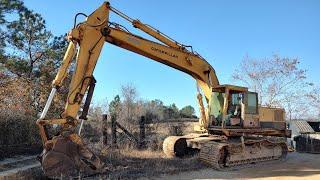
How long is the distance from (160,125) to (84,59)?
15.4 m

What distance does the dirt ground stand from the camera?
13.3 meters

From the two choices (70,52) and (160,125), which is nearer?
(70,52)

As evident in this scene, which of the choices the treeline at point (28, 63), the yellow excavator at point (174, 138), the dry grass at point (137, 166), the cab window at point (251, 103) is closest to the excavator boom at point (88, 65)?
the yellow excavator at point (174, 138)

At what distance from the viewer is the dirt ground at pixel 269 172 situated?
13.3 m

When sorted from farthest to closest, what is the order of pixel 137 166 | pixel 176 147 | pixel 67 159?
pixel 176 147
pixel 137 166
pixel 67 159

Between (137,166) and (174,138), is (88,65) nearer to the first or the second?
(137,166)

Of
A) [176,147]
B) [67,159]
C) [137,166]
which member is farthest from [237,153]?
[67,159]

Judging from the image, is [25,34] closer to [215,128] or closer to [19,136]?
[19,136]

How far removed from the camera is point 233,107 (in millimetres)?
17000

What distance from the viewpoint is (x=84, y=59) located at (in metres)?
12.8

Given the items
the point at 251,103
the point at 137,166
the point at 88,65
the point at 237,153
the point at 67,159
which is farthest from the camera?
the point at 251,103

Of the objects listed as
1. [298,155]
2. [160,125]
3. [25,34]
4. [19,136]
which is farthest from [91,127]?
[298,155]

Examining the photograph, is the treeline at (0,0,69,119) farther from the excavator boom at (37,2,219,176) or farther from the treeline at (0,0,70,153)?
the excavator boom at (37,2,219,176)

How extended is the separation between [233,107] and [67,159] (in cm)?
765
